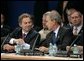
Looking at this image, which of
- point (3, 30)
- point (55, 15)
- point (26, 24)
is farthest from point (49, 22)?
point (3, 30)

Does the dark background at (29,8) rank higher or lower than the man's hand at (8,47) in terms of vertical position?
higher

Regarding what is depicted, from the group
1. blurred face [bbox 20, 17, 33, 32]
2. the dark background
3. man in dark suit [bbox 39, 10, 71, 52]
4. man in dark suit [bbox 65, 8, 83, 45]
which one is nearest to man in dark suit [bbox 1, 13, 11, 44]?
the dark background

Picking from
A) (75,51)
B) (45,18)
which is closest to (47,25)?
(45,18)

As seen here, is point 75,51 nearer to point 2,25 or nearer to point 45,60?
point 45,60

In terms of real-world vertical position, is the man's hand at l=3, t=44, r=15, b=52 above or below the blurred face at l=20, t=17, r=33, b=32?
below

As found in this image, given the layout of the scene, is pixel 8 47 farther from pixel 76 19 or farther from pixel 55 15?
pixel 76 19

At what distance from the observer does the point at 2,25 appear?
20.3ft

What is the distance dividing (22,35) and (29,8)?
341mm

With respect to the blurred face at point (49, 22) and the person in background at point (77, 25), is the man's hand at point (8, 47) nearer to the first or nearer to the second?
the blurred face at point (49, 22)

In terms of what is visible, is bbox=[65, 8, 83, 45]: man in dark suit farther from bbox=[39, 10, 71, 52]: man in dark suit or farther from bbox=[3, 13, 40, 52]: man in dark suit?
bbox=[3, 13, 40, 52]: man in dark suit

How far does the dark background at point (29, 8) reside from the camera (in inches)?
240

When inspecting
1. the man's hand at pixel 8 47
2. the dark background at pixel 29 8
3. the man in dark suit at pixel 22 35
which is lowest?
the man's hand at pixel 8 47

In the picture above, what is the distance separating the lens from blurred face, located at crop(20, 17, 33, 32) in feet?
20.2

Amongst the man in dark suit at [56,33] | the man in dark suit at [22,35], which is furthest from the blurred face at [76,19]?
the man in dark suit at [22,35]
